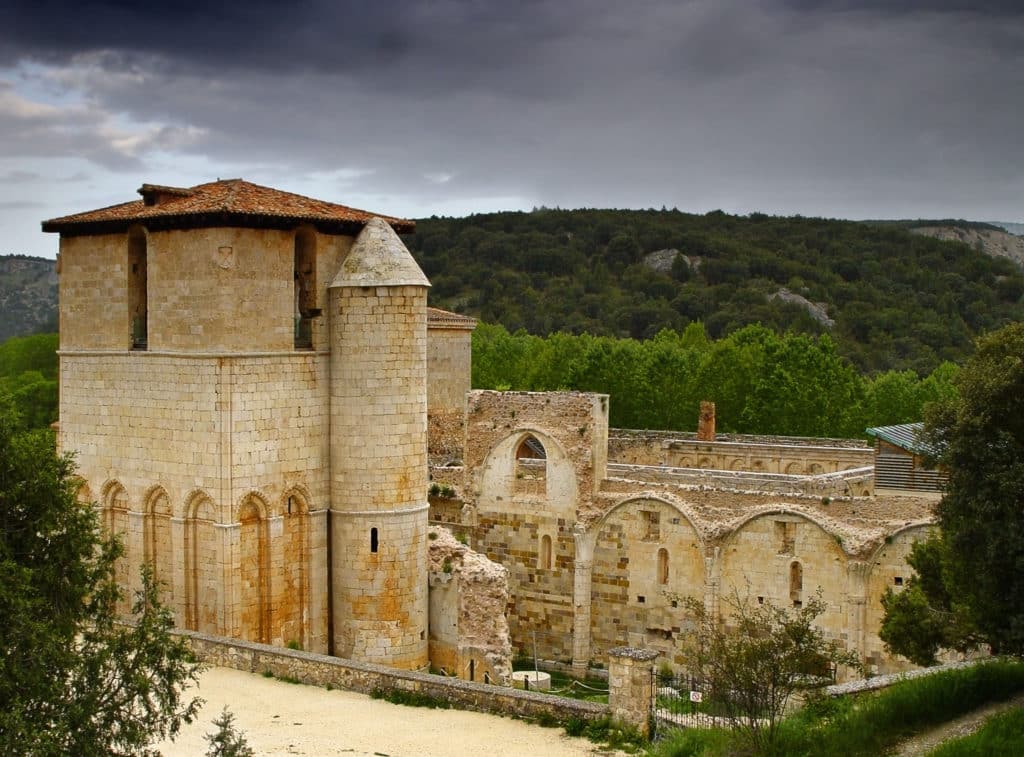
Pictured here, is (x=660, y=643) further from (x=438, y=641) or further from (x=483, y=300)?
(x=483, y=300)

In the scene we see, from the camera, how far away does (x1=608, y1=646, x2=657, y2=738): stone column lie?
48.9 ft

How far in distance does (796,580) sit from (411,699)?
33.8ft

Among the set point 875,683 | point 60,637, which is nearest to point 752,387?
point 875,683

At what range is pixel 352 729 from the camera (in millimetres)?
15430

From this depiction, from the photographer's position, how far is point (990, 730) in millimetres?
13562

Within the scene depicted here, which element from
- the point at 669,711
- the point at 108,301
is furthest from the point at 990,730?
the point at 108,301

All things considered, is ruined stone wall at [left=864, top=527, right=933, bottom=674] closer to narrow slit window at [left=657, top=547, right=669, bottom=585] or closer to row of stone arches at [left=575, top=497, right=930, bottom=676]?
row of stone arches at [left=575, top=497, right=930, bottom=676]

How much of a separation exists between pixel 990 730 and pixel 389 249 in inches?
512

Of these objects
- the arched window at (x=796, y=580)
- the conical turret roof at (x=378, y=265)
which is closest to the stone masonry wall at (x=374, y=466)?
the conical turret roof at (x=378, y=265)

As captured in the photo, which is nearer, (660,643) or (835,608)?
(835,608)

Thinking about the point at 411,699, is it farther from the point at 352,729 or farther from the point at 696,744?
the point at 696,744

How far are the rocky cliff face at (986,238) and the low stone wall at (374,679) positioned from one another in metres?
135

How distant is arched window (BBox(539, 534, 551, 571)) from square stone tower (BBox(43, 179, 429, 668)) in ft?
18.6

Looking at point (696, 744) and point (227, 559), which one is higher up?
point (227, 559)
